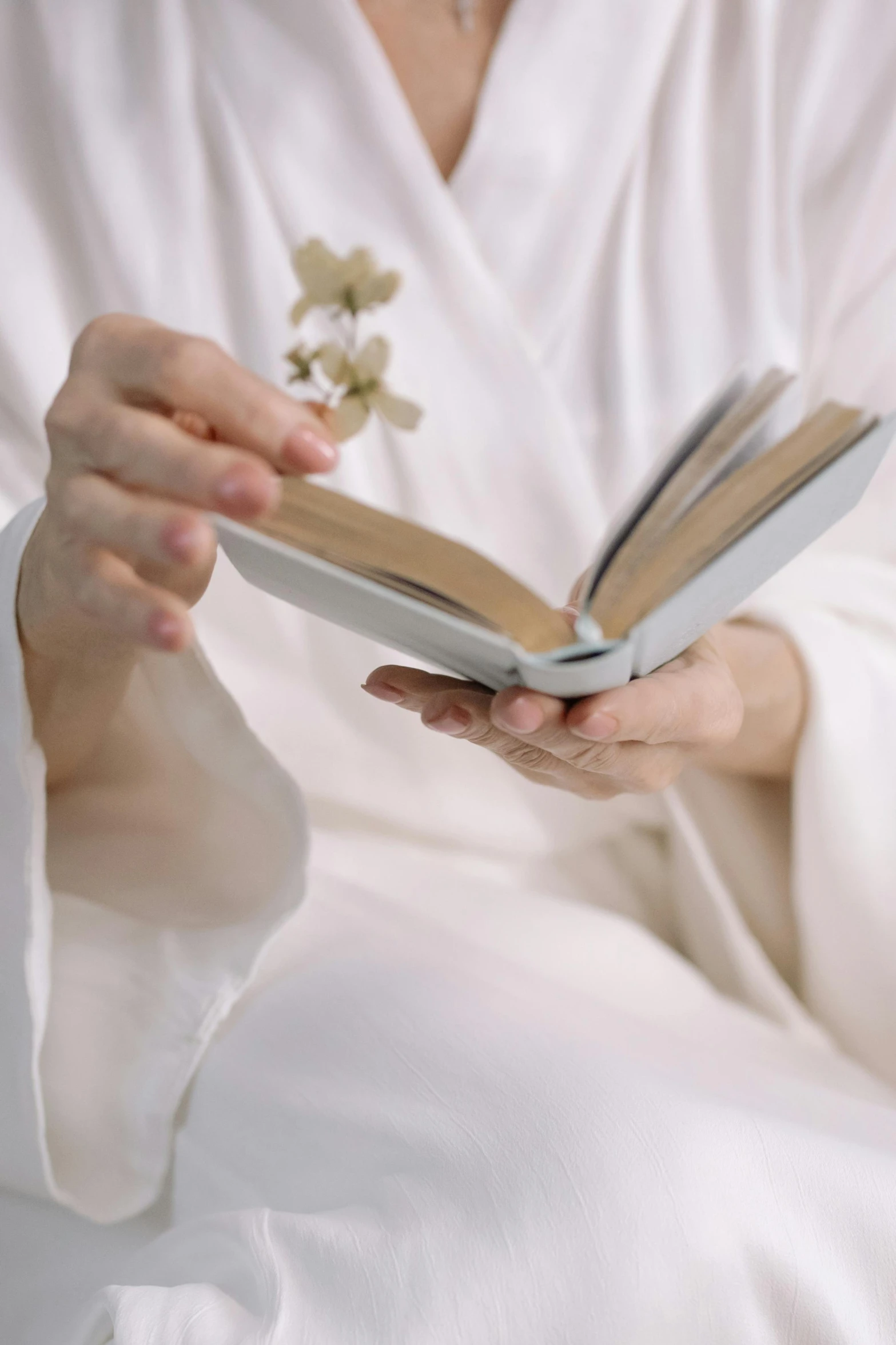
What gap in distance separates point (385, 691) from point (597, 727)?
0.15 m

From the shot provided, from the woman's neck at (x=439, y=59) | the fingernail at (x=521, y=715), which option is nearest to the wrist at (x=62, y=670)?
the fingernail at (x=521, y=715)

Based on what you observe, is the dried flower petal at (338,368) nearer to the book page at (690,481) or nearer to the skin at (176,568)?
the skin at (176,568)

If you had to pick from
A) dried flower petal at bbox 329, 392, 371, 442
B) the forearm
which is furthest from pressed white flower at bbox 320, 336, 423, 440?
the forearm

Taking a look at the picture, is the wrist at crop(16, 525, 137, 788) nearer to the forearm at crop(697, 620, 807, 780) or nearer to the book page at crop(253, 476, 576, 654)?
the book page at crop(253, 476, 576, 654)

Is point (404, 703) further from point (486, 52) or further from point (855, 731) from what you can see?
point (486, 52)

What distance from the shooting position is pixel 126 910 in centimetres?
78

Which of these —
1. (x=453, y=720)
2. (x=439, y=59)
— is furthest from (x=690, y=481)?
(x=439, y=59)

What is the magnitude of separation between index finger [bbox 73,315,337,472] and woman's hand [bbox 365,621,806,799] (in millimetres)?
136

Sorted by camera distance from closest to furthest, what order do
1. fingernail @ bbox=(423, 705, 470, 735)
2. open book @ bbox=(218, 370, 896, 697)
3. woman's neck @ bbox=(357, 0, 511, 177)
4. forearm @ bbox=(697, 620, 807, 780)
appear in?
open book @ bbox=(218, 370, 896, 697) → fingernail @ bbox=(423, 705, 470, 735) → forearm @ bbox=(697, 620, 807, 780) → woman's neck @ bbox=(357, 0, 511, 177)

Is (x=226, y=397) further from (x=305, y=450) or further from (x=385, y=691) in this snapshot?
(x=385, y=691)

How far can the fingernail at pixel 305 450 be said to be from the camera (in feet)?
1.65

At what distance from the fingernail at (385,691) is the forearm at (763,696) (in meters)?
0.26

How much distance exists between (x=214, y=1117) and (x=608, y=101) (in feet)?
2.63

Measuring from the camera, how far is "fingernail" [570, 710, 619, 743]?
0.52 meters
